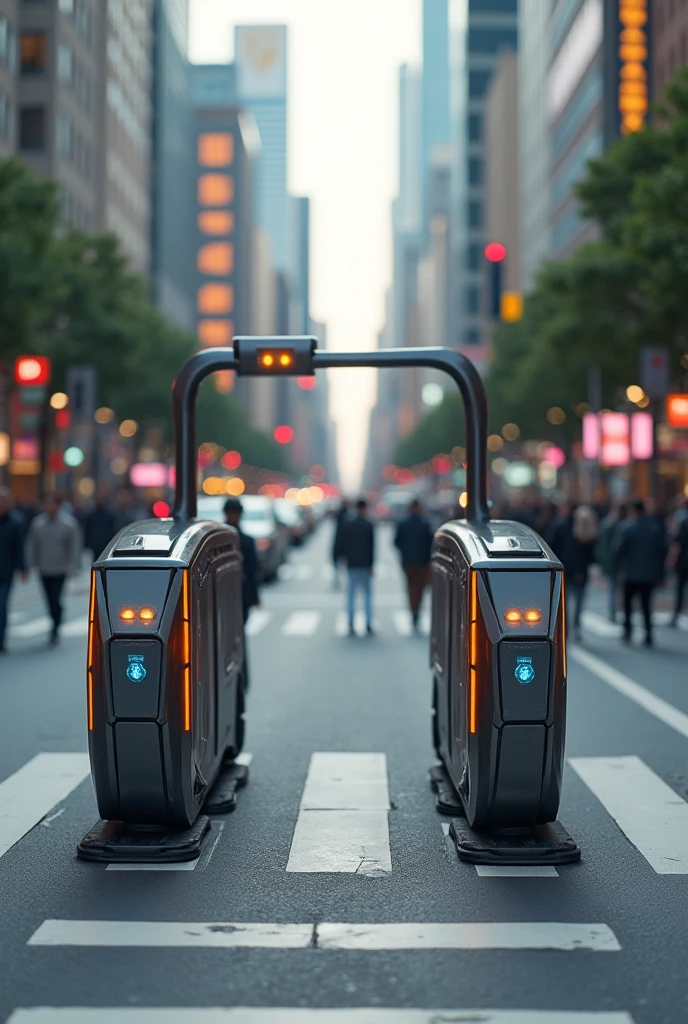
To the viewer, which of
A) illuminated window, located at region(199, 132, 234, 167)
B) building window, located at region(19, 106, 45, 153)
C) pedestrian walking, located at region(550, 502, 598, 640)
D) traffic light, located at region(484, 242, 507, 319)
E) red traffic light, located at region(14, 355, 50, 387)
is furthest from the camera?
illuminated window, located at region(199, 132, 234, 167)

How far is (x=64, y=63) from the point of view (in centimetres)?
7419

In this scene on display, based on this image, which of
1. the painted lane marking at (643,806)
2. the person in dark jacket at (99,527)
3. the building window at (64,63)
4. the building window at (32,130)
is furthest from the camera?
the building window at (64,63)

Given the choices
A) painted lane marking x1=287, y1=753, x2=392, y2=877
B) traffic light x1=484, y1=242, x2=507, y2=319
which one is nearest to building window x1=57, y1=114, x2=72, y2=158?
traffic light x1=484, y1=242, x2=507, y2=319

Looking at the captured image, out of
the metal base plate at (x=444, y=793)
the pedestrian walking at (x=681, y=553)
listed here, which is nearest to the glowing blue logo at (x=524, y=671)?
the metal base plate at (x=444, y=793)

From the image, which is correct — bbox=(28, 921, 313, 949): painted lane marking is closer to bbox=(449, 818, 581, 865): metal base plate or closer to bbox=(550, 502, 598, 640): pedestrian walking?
bbox=(449, 818, 581, 865): metal base plate

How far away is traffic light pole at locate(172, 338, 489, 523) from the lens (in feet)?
31.3

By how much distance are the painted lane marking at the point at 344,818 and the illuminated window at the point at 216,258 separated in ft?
593

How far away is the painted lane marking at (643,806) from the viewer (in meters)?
7.67

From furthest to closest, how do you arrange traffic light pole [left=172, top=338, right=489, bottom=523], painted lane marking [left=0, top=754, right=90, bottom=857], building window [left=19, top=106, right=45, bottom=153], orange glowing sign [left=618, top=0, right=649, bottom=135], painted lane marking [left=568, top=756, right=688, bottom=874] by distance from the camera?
building window [left=19, top=106, right=45, bottom=153]
orange glowing sign [left=618, top=0, right=649, bottom=135]
traffic light pole [left=172, top=338, right=489, bottom=523]
painted lane marking [left=0, top=754, right=90, bottom=857]
painted lane marking [left=568, top=756, right=688, bottom=874]

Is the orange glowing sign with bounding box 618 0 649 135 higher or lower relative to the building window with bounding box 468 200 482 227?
lower

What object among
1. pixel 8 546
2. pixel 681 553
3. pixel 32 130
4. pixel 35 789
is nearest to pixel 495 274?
pixel 32 130

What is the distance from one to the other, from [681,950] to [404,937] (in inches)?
42.5

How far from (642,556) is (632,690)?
14.8ft

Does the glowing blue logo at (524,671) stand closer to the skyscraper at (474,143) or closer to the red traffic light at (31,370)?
the red traffic light at (31,370)
